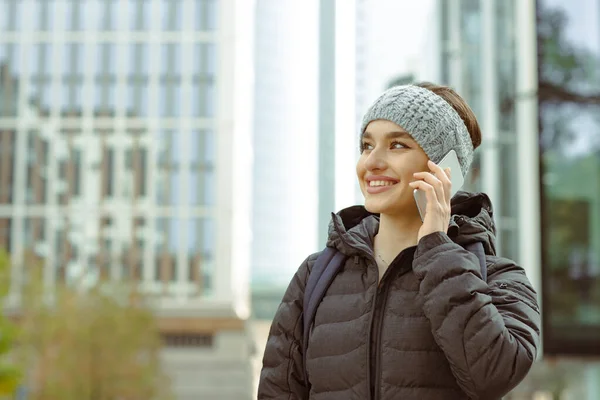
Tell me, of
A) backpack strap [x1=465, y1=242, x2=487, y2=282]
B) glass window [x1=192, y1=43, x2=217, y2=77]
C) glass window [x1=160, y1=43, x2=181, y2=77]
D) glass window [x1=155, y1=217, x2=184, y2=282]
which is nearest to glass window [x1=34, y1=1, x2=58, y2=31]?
glass window [x1=160, y1=43, x2=181, y2=77]

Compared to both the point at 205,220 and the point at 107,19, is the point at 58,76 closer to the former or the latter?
A: the point at 107,19

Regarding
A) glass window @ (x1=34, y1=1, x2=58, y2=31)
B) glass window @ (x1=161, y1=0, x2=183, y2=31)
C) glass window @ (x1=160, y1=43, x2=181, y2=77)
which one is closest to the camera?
glass window @ (x1=160, y1=43, x2=181, y2=77)

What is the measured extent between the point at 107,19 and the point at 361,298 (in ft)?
181

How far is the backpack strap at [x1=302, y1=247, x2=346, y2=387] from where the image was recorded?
7.20 feet

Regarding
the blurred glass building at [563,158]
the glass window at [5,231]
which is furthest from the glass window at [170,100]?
the blurred glass building at [563,158]

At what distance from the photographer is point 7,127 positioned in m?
54.3

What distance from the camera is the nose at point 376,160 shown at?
2.15 meters

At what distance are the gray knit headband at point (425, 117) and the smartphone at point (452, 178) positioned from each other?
0.5 inches

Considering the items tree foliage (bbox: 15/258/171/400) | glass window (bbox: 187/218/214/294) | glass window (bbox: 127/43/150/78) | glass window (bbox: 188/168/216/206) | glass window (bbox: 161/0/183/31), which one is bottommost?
tree foliage (bbox: 15/258/171/400)

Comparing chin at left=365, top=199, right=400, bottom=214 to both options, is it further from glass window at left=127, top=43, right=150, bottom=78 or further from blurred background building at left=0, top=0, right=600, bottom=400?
glass window at left=127, top=43, right=150, bottom=78

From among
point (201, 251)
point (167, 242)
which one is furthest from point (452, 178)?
point (167, 242)

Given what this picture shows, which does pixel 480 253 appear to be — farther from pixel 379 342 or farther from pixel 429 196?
pixel 379 342

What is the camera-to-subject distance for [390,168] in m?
2.16

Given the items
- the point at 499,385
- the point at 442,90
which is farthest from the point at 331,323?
the point at 442,90
